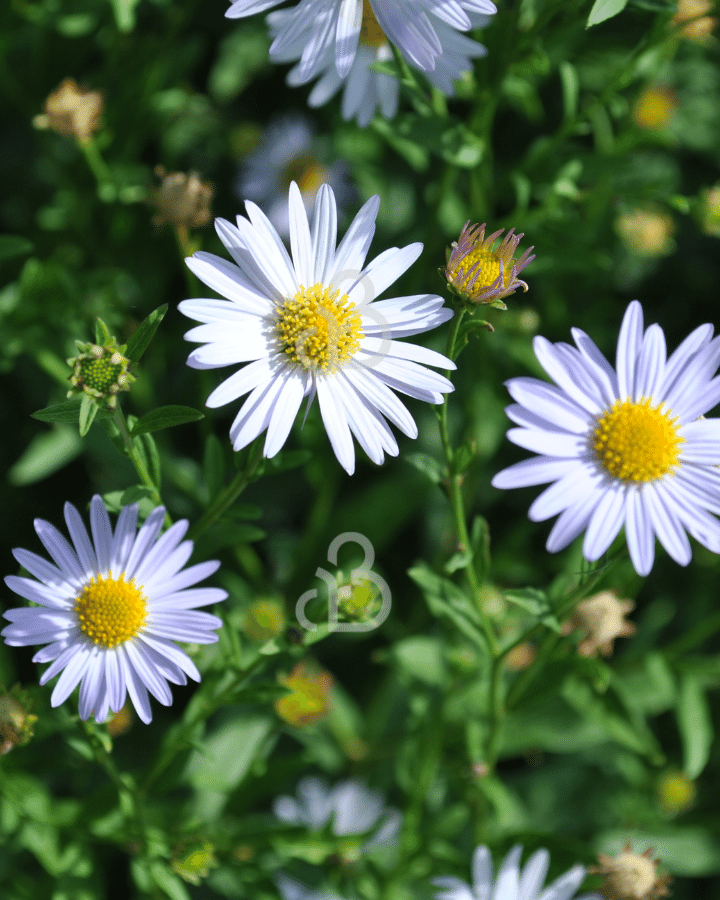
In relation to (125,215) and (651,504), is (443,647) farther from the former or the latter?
(125,215)

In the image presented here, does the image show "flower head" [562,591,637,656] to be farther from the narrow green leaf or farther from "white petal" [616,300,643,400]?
the narrow green leaf

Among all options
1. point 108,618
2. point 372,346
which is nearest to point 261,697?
point 108,618

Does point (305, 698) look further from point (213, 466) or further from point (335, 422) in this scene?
point (335, 422)

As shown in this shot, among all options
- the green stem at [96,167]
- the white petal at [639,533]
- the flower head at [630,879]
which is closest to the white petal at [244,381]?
the white petal at [639,533]

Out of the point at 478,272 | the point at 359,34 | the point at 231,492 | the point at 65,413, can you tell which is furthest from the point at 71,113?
the point at 478,272

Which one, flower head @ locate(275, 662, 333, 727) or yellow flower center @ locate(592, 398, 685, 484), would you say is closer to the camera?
yellow flower center @ locate(592, 398, 685, 484)

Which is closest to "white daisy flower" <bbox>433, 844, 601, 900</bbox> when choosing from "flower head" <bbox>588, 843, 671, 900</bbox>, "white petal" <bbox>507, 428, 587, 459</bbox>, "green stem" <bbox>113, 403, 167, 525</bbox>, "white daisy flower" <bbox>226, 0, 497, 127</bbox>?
"flower head" <bbox>588, 843, 671, 900</bbox>

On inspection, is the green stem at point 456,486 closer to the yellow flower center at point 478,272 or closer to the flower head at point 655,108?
the yellow flower center at point 478,272
